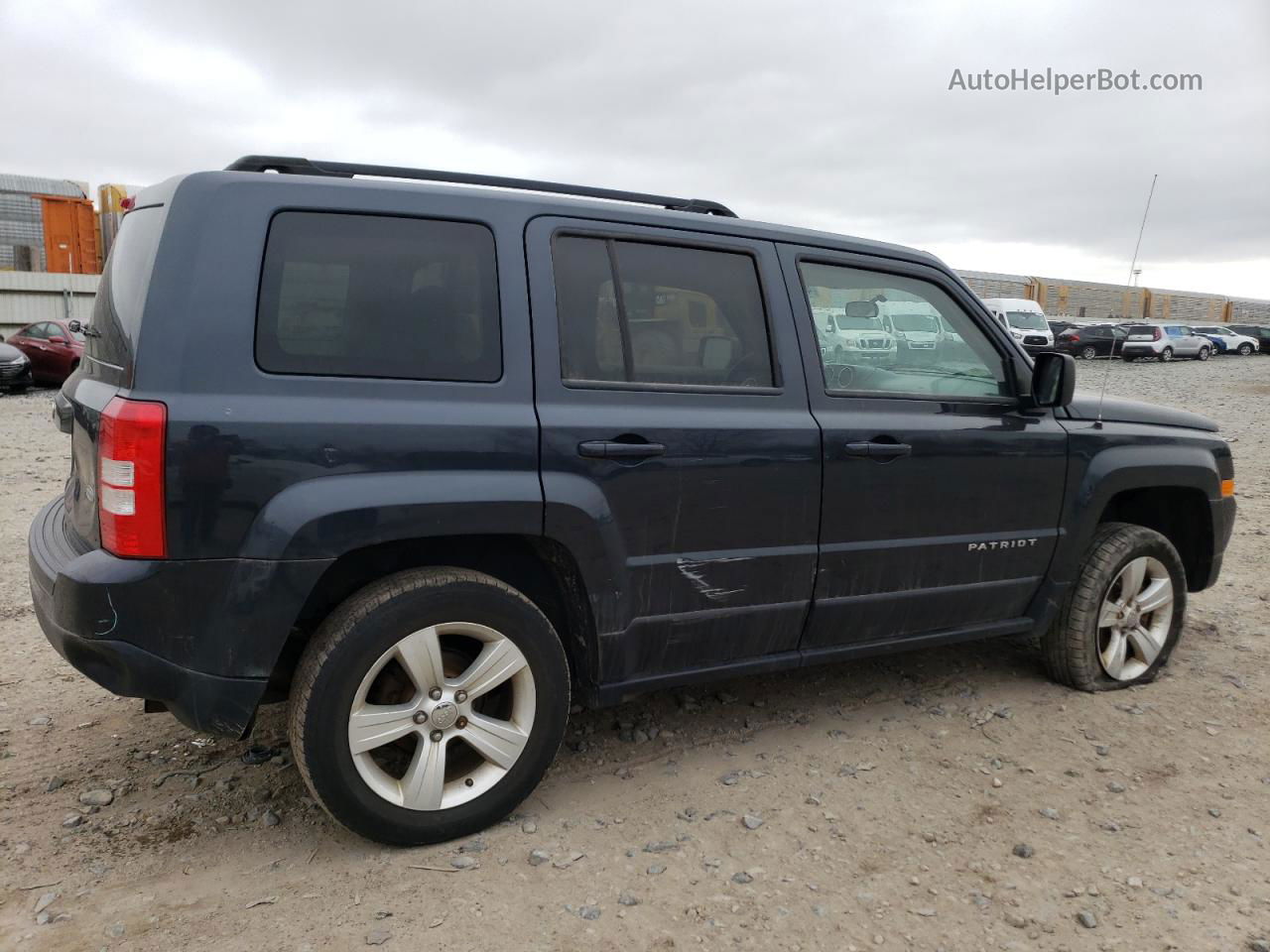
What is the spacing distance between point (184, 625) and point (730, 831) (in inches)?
66.5

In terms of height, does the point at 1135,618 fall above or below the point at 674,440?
below

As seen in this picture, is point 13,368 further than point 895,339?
Yes

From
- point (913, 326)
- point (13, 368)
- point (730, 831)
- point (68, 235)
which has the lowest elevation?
point (730, 831)

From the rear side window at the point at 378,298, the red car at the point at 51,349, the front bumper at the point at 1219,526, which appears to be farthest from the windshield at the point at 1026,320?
the rear side window at the point at 378,298

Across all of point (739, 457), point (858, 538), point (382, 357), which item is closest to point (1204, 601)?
point (858, 538)

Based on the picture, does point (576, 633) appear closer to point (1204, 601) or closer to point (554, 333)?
point (554, 333)

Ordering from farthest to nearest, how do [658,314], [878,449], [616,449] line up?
1. [878,449]
2. [658,314]
3. [616,449]

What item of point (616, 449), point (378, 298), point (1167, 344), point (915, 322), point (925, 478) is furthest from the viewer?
point (1167, 344)

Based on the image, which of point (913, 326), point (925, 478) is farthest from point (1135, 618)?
point (913, 326)

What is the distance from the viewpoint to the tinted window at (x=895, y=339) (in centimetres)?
344

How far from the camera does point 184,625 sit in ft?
8.17

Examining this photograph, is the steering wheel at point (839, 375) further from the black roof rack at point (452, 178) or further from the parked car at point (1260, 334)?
the parked car at point (1260, 334)

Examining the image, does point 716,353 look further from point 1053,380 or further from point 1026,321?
point 1026,321

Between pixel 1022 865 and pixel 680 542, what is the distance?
137cm
